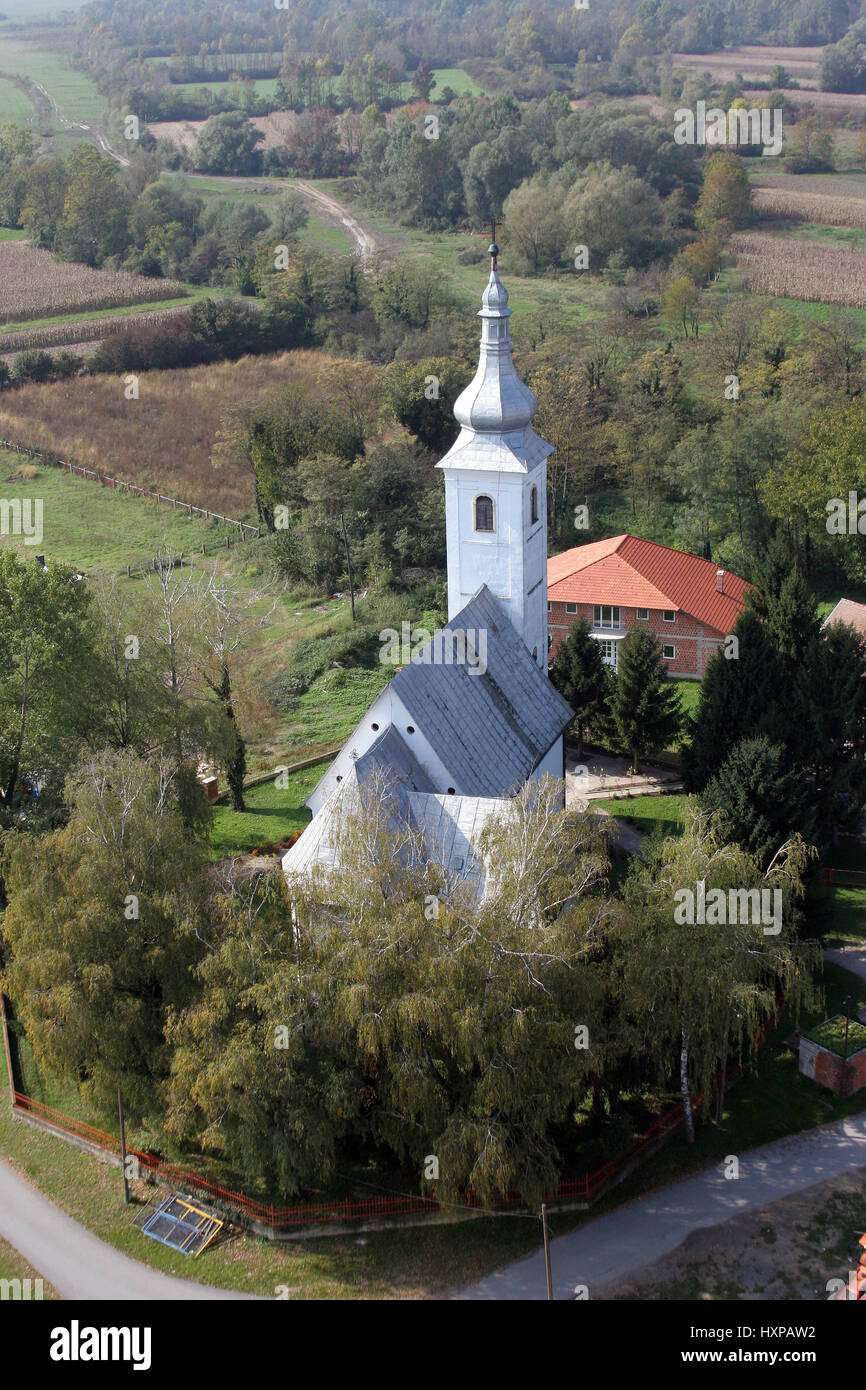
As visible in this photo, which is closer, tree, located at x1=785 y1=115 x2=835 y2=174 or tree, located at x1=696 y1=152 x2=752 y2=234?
tree, located at x1=696 y1=152 x2=752 y2=234

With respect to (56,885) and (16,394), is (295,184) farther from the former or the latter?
(56,885)

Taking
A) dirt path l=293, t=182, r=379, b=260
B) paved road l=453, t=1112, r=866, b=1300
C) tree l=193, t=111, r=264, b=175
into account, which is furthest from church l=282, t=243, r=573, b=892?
tree l=193, t=111, r=264, b=175

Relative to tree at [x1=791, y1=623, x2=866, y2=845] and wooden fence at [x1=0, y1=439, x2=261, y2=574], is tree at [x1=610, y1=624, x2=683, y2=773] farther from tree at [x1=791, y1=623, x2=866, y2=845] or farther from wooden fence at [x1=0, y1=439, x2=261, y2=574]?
wooden fence at [x1=0, y1=439, x2=261, y2=574]

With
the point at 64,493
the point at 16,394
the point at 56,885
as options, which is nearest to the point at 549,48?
the point at 16,394

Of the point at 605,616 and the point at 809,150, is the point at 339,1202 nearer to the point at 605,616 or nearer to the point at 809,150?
the point at 605,616

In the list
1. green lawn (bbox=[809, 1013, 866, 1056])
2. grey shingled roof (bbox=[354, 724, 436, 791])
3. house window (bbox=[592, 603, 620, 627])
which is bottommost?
green lawn (bbox=[809, 1013, 866, 1056])

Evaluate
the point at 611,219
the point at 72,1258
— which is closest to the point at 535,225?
the point at 611,219
